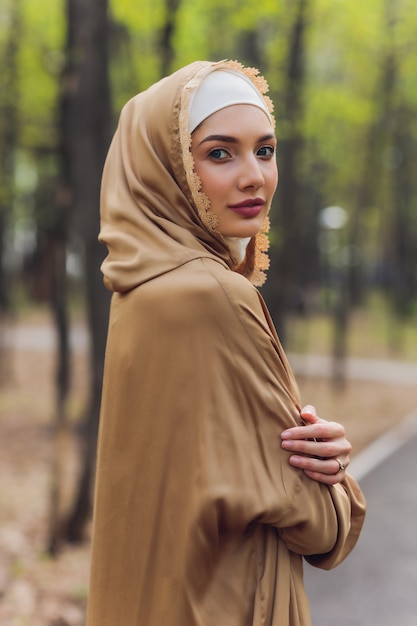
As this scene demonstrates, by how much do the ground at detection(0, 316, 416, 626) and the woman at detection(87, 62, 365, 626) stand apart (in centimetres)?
401

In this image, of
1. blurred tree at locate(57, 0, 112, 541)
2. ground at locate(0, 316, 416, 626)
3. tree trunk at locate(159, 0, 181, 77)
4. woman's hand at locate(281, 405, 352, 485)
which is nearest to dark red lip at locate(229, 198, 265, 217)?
woman's hand at locate(281, 405, 352, 485)

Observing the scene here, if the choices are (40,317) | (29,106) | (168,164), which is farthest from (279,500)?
(40,317)

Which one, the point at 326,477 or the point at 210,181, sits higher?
the point at 210,181

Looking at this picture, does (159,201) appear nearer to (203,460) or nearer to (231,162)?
(231,162)

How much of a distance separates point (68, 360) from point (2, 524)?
1696 millimetres

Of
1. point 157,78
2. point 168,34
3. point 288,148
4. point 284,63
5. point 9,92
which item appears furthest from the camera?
point 284,63

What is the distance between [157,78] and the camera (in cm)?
970

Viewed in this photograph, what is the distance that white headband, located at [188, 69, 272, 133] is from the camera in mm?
2010

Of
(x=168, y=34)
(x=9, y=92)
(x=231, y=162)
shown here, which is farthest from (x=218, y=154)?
(x=9, y=92)

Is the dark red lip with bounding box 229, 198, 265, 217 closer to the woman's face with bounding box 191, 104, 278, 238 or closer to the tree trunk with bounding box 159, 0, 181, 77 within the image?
the woman's face with bounding box 191, 104, 278, 238

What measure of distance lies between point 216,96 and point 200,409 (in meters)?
0.71

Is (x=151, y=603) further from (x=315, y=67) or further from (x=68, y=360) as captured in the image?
(x=315, y=67)

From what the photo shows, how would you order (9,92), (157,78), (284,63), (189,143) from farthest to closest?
(284,63)
(9,92)
(157,78)
(189,143)

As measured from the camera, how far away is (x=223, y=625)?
74.7 inches
